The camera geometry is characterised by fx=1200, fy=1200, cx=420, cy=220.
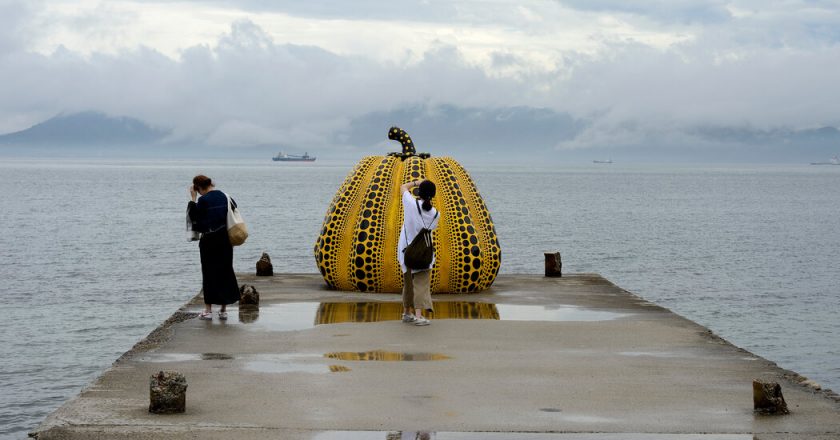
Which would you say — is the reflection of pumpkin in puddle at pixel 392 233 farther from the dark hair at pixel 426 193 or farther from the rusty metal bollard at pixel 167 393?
the rusty metal bollard at pixel 167 393

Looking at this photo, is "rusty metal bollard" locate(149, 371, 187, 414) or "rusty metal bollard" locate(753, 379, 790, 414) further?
"rusty metal bollard" locate(753, 379, 790, 414)

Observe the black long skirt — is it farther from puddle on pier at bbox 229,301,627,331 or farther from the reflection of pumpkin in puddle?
the reflection of pumpkin in puddle

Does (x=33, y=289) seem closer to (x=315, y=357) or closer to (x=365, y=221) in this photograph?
(x=365, y=221)

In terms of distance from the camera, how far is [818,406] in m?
9.95

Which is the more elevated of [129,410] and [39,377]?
[129,410]

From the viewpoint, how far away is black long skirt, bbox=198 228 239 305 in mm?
14516

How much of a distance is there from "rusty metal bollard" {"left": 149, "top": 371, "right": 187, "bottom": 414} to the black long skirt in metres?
5.16

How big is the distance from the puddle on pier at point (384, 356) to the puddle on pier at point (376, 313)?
6.30 ft

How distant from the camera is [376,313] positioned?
15555 millimetres

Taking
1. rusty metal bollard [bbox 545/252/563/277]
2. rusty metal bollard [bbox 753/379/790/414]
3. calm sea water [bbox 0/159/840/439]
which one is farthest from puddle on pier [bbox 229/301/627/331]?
rusty metal bollard [bbox 753/379/790/414]

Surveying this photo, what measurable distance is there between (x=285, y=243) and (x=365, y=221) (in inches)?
1256

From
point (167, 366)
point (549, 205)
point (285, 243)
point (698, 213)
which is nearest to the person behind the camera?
point (167, 366)

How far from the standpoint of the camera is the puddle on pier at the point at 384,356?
474 inches

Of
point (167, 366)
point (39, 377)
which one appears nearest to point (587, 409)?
point (167, 366)
